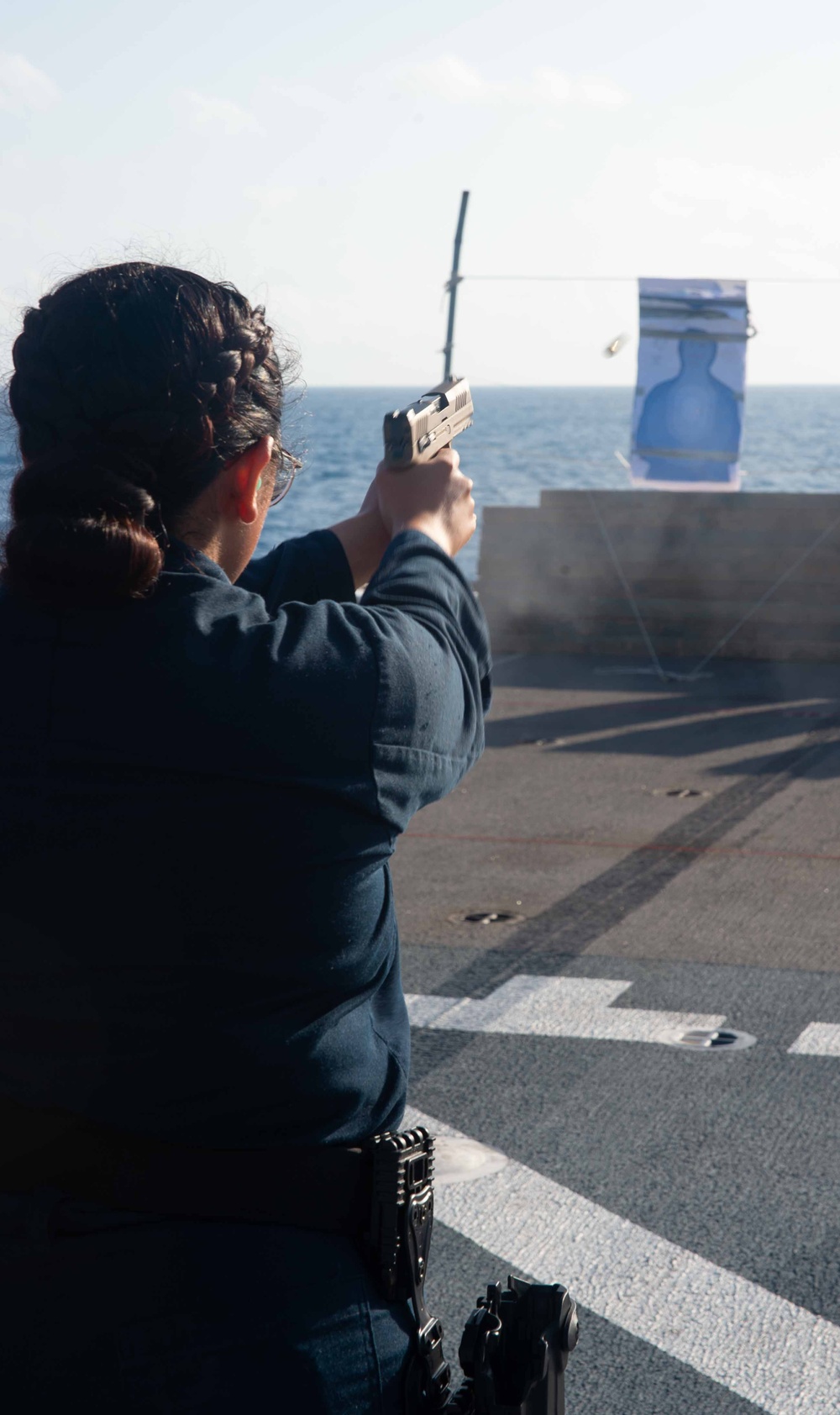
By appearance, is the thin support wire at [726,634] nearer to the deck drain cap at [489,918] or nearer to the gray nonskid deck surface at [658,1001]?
the gray nonskid deck surface at [658,1001]

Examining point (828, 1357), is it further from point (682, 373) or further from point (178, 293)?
point (682, 373)

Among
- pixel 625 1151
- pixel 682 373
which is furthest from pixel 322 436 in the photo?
pixel 625 1151

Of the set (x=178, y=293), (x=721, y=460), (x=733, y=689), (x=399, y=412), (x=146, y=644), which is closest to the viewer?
(x=146, y=644)

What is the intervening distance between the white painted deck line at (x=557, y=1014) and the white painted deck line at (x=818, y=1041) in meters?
0.29

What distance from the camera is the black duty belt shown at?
1.38 meters

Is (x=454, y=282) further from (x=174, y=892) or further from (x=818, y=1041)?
(x=174, y=892)

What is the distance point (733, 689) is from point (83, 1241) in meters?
10.7

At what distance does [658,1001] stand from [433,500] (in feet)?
13.0

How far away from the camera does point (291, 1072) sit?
1.40m

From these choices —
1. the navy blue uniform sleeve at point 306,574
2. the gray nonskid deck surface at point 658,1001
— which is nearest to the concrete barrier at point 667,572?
the gray nonskid deck surface at point 658,1001

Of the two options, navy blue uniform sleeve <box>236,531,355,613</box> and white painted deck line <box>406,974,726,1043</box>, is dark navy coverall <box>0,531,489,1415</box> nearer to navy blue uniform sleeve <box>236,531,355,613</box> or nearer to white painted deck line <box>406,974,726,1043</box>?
navy blue uniform sleeve <box>236,531,355,613</box>

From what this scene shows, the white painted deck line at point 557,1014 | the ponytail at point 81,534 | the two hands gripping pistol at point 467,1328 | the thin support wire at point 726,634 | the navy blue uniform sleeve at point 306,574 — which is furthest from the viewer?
the thin support wire at point 726,634

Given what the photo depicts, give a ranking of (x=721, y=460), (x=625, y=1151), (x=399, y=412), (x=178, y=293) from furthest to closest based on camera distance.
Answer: (x=721, y=460), (x=625, y=1151), (x=399, y=412), (x=178, y=293)

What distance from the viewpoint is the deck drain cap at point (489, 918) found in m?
6.31
